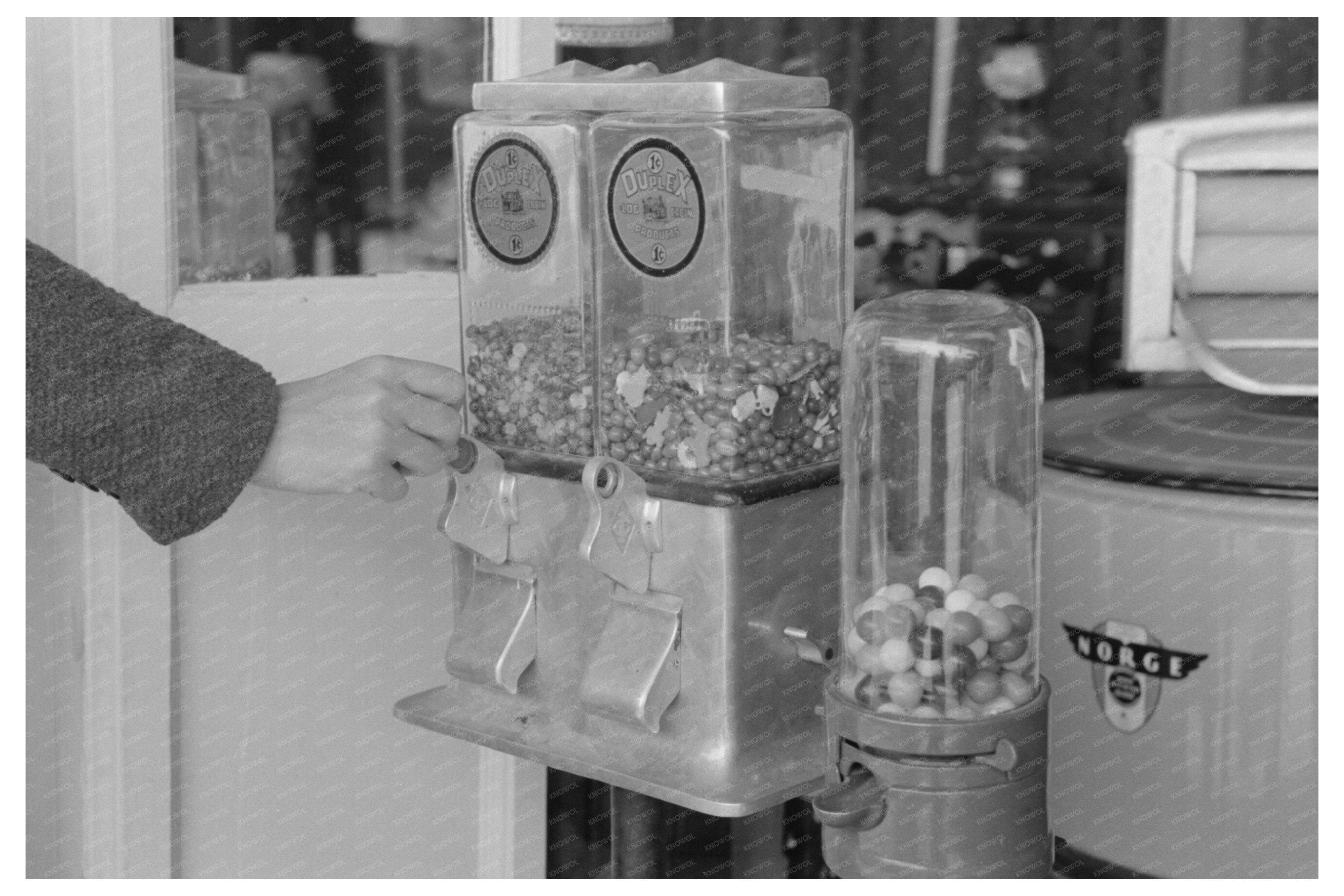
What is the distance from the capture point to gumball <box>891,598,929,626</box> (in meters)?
1.16

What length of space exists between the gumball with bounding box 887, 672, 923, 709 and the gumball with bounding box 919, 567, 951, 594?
0.07m

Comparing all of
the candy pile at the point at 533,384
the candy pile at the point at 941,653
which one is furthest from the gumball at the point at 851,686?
the candy pile at the point at 533,384

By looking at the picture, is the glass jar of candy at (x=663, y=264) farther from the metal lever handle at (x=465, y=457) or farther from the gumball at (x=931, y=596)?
the gumball at (x=931, y=596)

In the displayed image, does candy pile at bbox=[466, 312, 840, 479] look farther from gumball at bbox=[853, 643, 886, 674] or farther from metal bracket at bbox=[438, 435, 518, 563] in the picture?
gumball at bbox=[853, 643, 886, 674]

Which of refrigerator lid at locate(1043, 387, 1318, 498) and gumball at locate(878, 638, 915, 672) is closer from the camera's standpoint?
gumball at locate(878, 638, 915, 672)

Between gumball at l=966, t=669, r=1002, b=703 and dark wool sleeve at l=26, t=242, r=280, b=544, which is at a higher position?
dark wool sleeve at l=26, t=242, r=280, b=544

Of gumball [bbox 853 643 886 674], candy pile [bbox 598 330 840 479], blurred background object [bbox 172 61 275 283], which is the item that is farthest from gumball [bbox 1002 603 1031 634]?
blurred background object [bbox 172 61 275 283]

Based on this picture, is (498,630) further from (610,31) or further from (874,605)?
(610,31)

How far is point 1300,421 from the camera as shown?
60.4 inches

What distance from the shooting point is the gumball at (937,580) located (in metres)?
1.18

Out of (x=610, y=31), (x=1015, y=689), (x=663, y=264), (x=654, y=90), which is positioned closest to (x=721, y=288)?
(x=663, y=264)

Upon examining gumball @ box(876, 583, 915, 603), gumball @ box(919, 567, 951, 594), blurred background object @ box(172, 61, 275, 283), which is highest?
blurred background object @ box(172, 61, 275, 283)

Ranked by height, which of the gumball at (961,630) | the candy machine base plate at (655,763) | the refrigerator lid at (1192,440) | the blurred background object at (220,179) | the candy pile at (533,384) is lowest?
the candy machine base plate at (655,763)

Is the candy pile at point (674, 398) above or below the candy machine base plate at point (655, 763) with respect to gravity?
above
